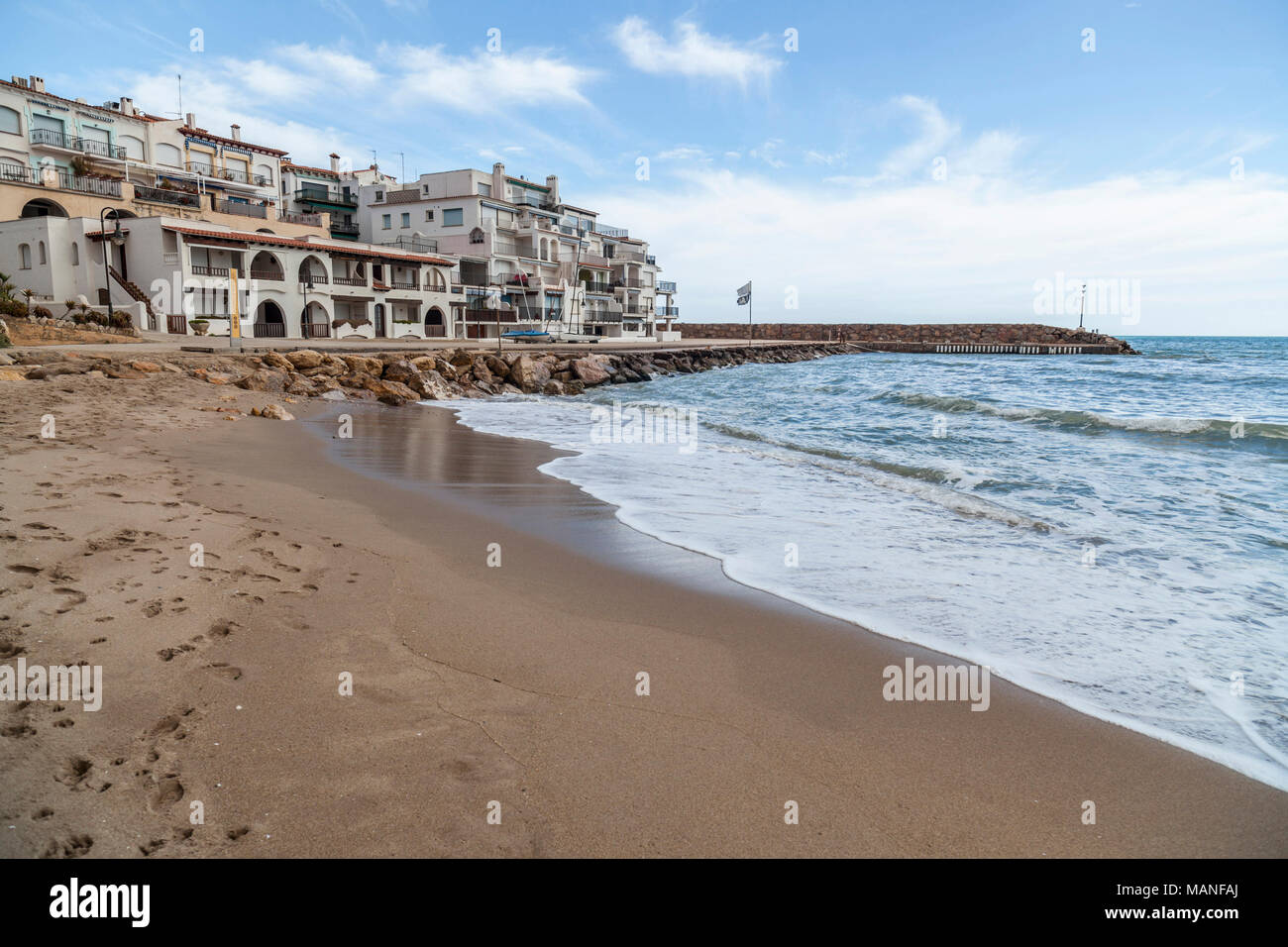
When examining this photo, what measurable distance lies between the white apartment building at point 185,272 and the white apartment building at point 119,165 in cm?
566

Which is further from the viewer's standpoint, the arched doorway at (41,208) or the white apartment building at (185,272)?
the arched doorway at (41,208)

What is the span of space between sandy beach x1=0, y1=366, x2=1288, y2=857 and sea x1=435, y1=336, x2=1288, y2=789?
64 centimetres

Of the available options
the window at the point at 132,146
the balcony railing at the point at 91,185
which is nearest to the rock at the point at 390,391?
the balcony railing at the point at 91,185

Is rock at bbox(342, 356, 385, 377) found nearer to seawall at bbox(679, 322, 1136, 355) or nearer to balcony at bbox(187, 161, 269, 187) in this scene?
balcony at bbox(187, 161, 269, 187)

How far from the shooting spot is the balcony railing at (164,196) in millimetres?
42625

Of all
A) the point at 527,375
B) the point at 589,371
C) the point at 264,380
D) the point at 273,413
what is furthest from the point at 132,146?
the point at 273,413

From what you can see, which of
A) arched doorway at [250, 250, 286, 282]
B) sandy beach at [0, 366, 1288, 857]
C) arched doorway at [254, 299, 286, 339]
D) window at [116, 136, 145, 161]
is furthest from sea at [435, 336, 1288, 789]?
window at [116, 136, 145, 161]

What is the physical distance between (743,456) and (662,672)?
33.0ft

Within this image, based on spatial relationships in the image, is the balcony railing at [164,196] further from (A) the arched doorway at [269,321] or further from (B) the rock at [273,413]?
(B) the rock at [273,413]

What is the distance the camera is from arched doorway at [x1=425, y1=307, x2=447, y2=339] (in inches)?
1999

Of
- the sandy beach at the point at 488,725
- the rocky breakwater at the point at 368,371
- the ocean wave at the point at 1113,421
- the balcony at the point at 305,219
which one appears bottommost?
the sandy beach at the point at 488,725

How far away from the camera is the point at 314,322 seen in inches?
1613
